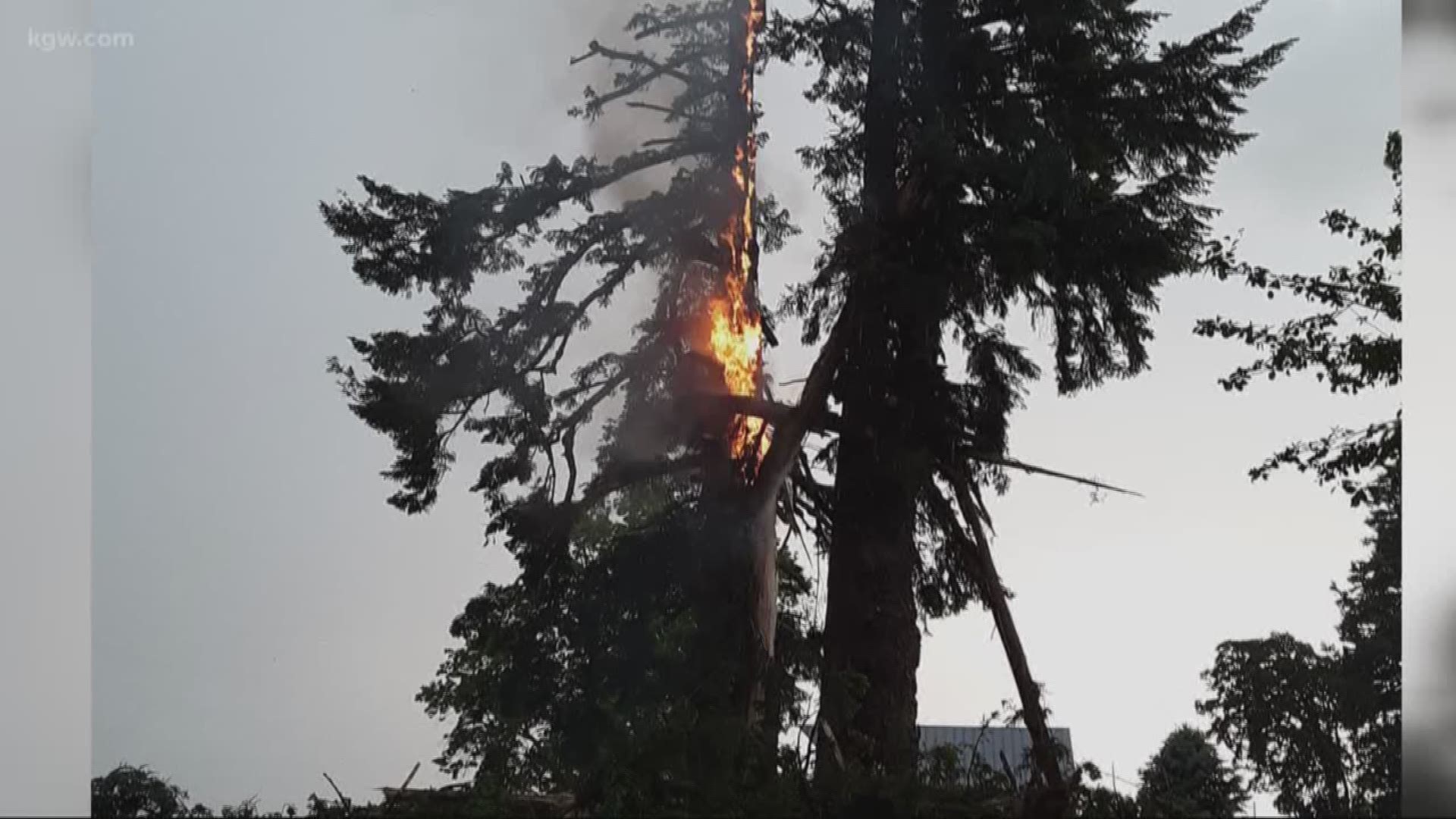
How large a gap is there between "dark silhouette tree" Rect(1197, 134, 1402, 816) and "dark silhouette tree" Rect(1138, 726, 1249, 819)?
5.2 inches

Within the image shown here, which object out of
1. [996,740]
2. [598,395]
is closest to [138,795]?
[598,395]

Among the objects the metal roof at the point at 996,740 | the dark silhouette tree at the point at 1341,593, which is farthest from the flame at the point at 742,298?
the dark silhouette tree at the point at 1341,593

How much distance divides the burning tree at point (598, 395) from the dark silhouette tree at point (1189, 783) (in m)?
1.05

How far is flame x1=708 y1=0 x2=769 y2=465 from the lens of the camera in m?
4.34

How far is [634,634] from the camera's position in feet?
13.6

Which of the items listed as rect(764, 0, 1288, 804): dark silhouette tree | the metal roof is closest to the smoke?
rect(764, 0, 1288, 804): dark silhouette tree

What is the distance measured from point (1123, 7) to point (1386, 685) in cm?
278

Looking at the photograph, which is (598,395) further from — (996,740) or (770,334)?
(996,740)

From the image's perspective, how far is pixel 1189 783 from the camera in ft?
12.5

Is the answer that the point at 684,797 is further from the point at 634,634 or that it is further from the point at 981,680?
the point at 981,680

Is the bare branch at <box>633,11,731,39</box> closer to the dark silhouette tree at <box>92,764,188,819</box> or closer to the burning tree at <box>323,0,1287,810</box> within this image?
the burning tree at <box>323,0,1287,810</box>

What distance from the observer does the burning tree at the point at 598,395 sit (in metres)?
4.12

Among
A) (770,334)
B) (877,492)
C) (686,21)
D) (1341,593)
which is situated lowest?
(1341,593)

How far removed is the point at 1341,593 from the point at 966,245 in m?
2.19
